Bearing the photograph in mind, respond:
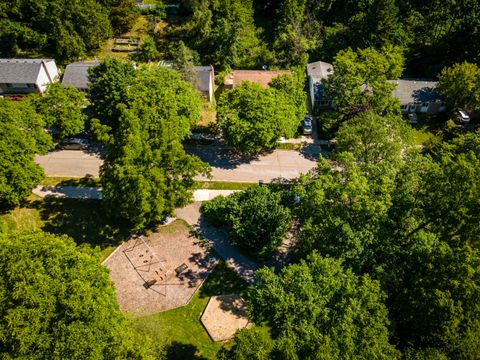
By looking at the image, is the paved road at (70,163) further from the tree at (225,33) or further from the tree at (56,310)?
the tree at (225,33)

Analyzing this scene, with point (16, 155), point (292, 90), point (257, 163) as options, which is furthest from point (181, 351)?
point (292, 90)

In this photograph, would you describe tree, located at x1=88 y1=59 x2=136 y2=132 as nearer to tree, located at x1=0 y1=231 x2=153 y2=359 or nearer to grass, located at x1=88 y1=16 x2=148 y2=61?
grass, located at x1=88 y1=16 x2=148 y2=61

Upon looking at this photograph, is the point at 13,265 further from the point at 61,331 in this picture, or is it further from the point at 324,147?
the point at 324,147

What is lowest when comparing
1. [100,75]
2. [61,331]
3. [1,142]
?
[61,331]

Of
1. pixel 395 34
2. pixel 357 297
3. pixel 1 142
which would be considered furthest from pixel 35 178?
pixel 395 34

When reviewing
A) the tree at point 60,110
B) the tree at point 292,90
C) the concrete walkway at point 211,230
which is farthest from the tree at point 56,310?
the tree at point 292,90

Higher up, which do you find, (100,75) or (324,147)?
(100,75)
